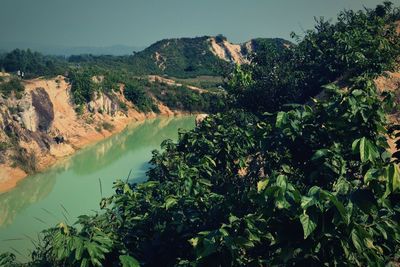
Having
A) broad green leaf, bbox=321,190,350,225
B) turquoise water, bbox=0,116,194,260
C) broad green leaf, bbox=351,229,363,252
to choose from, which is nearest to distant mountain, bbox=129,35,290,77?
turquoise water, bbox=0,116,194,260

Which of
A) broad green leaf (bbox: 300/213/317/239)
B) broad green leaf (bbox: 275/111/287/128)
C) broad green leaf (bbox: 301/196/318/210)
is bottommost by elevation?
broad green leaf (bbox: 300/213/317/239)

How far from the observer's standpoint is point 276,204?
15.9 ft

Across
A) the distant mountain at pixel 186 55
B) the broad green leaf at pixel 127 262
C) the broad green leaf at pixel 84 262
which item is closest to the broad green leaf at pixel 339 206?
the broad green leaf at pixel 127 262

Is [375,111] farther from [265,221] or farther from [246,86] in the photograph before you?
[246,86]

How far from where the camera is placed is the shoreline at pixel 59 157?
32.4 metres

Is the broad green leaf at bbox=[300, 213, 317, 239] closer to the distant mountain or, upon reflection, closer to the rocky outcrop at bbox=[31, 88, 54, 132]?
the rocky outcrop at bbox=[31, 88, 54, 132]

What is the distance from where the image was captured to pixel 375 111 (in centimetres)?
631

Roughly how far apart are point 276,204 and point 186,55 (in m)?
126

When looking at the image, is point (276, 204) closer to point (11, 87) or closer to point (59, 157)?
point (59, 157)

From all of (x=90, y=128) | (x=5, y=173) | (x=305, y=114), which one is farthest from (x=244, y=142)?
(x=90, y=128)

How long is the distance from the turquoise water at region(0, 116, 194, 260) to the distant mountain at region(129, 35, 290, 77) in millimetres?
63245

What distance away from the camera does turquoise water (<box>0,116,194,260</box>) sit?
23.6 meters

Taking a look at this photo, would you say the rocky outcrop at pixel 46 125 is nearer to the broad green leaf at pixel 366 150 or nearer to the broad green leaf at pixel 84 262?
the broad green leaf at pixel 84 262

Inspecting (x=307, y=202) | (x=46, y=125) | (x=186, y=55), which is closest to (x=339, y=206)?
(x=307, y=202)
